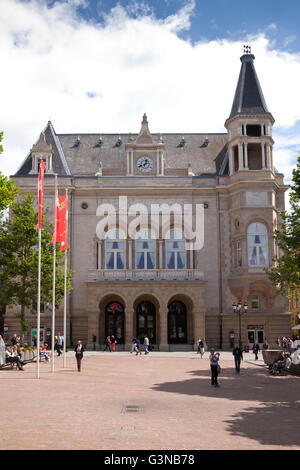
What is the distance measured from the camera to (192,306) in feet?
164

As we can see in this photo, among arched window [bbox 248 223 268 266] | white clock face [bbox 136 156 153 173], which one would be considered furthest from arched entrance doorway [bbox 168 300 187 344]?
white clock face [bbox 136 156 153 173]

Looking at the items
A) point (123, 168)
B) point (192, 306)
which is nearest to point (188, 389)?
point (192, 306)

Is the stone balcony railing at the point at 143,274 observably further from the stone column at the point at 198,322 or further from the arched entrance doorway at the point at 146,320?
the arched entrance doorway at the point at 146,320

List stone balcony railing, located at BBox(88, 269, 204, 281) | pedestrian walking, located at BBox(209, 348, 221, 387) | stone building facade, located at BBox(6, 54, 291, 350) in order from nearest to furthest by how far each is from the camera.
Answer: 1. pedestrian walking, located at BBox(209, 348, 221, 387)
2. stone building facade, located at BBox(6, 54, 291, 350)
3. stone balcony railing, located at BBox(88, 269, 204, 281)

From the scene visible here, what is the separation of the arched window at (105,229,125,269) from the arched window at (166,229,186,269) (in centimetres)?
493

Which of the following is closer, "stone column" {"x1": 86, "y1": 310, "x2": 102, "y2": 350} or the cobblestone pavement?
the cobblestone pavement

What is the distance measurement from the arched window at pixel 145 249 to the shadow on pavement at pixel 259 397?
74.1 ft

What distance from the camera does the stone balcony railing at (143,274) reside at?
49.0m

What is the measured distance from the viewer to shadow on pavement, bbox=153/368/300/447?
1237 centimetres

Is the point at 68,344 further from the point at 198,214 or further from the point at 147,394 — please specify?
the point at 147,394

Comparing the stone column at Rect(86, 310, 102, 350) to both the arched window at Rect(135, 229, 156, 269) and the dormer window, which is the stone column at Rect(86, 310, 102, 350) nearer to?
the arched window at Rect(135, 229, 156, 269)

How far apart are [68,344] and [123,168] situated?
2034cm

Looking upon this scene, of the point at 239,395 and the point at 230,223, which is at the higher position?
the point at 230,223
